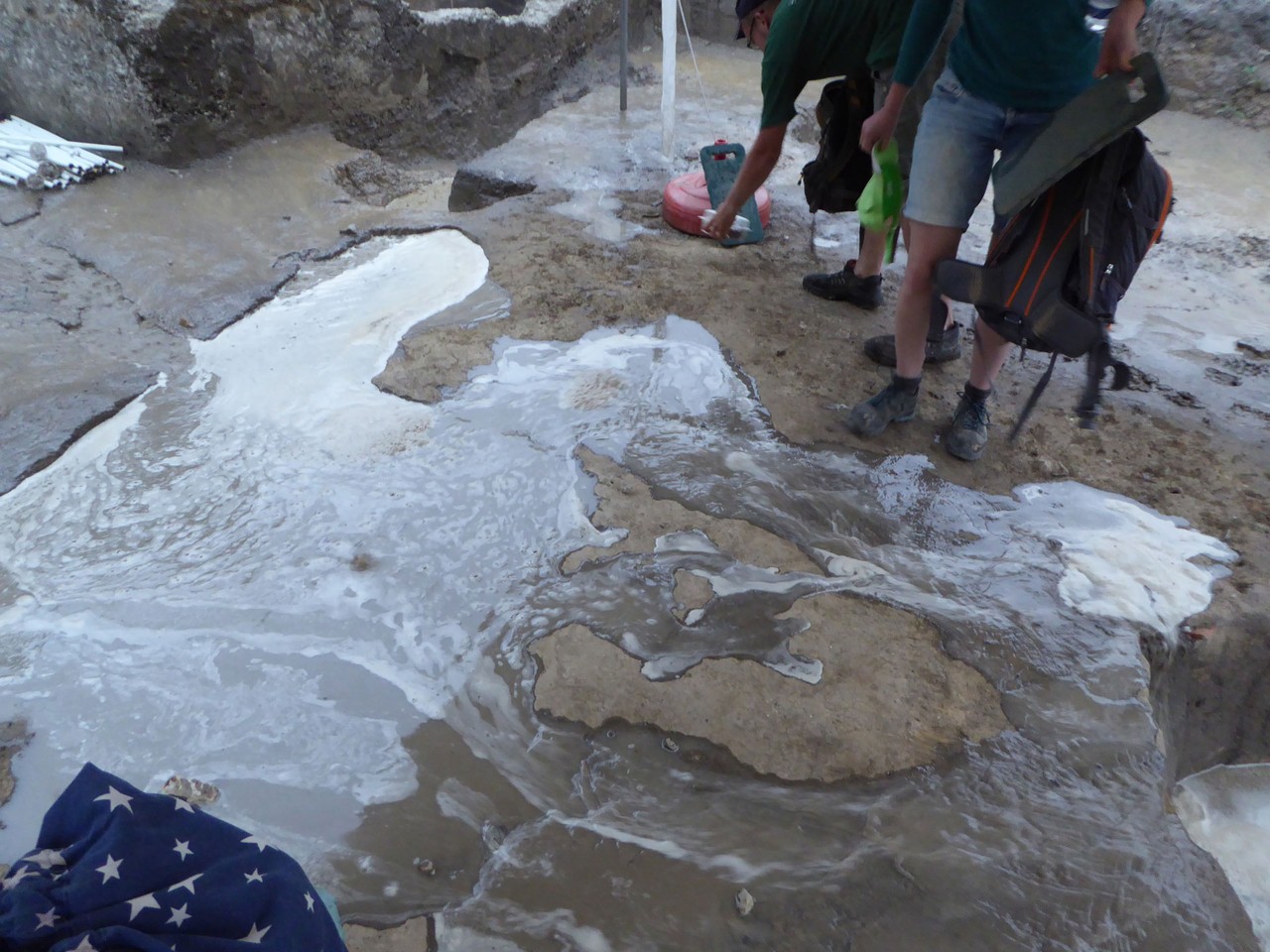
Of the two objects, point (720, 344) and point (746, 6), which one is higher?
point (746, 6)

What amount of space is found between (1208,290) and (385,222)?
148 inches

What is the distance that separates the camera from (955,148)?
2.30 meters

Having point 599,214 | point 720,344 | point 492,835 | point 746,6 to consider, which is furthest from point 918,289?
point 599,214

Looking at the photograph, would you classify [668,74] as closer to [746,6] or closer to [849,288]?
[746,6]

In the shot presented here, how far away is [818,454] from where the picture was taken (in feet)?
8.43

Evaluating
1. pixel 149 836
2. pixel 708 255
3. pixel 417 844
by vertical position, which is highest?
pixel 149 836

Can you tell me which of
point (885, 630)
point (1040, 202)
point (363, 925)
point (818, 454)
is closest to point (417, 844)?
point (363, 925)

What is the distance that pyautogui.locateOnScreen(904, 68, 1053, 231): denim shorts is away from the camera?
7.37ft

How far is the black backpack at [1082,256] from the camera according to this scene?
6.31 feet

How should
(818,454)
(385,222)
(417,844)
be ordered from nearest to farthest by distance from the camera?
(417,844), (818,454), (385,222)

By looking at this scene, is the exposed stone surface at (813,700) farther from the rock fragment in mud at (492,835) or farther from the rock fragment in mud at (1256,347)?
the rock fragment in mud at (1256,347)

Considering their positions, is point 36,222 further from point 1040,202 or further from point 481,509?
point 1040,202

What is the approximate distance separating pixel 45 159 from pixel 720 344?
10.6 ft

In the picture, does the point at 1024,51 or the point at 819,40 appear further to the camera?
the point at 819,40
